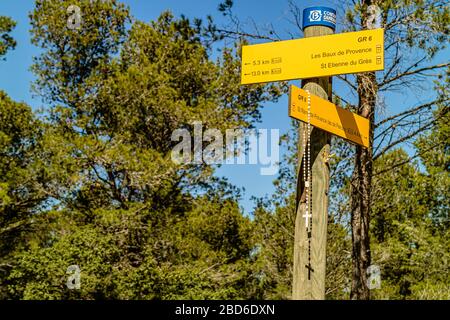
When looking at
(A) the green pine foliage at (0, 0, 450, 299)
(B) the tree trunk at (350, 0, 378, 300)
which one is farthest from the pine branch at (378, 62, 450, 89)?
(A) the green pine foliage at (0, 0, 450, 299)

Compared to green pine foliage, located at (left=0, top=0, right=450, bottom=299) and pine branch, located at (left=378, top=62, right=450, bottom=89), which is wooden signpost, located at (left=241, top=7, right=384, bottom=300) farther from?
green pine foliage, located at (left=0, top=0, right=450, bottom=299)

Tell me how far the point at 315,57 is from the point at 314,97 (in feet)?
1.00

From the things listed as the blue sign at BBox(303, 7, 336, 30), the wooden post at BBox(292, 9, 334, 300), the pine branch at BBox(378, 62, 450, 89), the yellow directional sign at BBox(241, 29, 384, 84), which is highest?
the pine branch at BBox(378, 62, 450, 89)

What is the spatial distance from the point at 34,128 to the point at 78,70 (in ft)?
7.56

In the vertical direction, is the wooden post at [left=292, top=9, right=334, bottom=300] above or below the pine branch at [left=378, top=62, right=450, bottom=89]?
below

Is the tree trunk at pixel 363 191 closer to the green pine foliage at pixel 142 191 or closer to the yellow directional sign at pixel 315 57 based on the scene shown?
the yellow directional sign at pixel 315 57

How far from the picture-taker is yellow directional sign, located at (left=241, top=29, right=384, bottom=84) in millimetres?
4961

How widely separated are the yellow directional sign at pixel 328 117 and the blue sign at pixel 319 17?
627 millimetres

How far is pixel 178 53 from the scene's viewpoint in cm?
2048

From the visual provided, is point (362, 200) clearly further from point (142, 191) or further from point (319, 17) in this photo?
point (142, 191)

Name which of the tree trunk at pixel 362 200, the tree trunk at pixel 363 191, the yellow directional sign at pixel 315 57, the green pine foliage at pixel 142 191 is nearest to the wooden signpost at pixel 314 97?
the yellow directional sign at pixel 315 57

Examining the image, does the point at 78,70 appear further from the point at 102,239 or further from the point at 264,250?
the point at 264,250

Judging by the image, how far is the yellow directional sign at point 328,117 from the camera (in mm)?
4934
